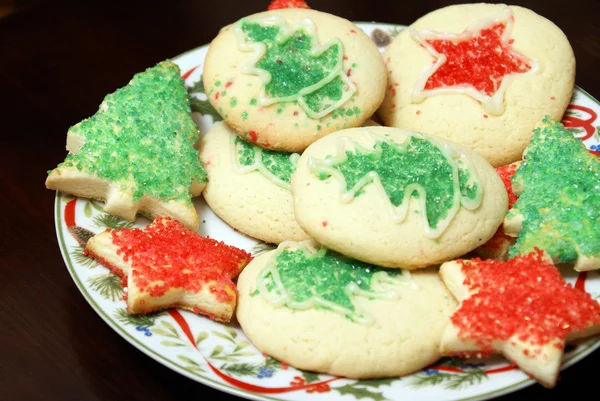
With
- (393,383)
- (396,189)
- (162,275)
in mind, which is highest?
(396,189)

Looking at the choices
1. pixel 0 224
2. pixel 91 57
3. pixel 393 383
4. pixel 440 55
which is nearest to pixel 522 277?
pixel 393 383

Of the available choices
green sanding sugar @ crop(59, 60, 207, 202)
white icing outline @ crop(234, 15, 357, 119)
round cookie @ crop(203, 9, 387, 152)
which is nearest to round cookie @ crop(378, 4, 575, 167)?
round cookie @ crop(203, 9, 387, 152)

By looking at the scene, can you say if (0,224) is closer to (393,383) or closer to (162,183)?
(162,183)

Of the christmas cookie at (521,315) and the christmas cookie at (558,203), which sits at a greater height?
the christmas cookie at (558,203)

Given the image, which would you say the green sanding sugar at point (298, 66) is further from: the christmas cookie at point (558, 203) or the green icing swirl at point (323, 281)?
the christmas cookie at point (558, 203)

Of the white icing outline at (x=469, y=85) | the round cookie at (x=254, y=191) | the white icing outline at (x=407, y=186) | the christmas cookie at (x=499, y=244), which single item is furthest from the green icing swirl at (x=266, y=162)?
the christmas cookie at (x=499, y=244)

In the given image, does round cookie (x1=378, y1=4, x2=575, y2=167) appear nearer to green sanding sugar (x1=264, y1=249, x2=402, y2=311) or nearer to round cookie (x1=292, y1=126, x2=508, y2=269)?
round cookie (x1=292, y1=126, x2=508, y2=269)

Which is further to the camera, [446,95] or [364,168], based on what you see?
[446,95]
